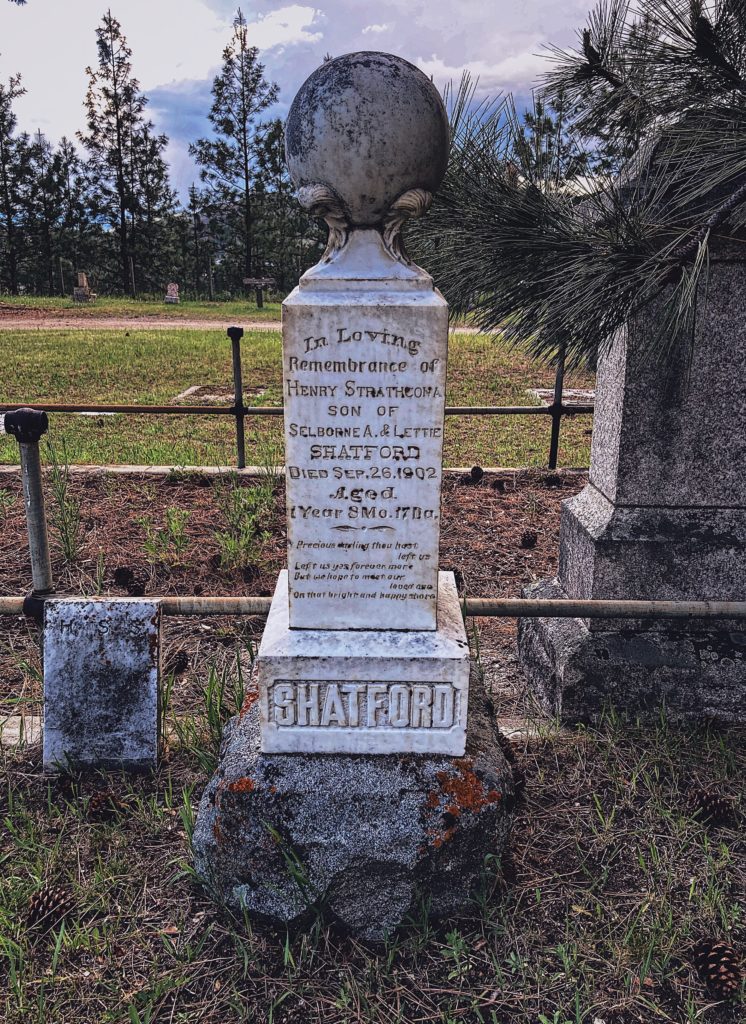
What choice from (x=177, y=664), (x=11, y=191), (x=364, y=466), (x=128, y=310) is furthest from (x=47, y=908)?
(x=11, y=191)

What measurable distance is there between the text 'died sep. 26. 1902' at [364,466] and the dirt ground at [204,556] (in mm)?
795

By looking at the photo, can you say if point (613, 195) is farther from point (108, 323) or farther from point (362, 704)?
point (108, 323)

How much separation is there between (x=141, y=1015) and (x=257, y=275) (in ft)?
95.9

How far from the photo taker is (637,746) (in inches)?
97.0

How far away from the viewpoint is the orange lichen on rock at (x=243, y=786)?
1.89 metres

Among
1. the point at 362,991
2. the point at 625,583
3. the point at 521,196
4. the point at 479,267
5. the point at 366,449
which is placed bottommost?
the point at 362,991

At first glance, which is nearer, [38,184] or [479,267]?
[479,267]

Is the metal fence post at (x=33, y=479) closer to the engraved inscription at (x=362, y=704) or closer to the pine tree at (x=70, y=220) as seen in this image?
the engraved inscription at (x=362, y=704)

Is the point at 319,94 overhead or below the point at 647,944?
overhead

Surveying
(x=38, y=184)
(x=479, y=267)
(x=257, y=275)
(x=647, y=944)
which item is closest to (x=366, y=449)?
(x=479, y=267)

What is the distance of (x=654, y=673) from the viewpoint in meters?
2.65

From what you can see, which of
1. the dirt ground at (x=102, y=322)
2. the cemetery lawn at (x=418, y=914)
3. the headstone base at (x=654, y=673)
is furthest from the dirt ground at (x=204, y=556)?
the dirt ground at (x=102, y=322)

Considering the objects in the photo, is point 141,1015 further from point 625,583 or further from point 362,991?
point 625,583

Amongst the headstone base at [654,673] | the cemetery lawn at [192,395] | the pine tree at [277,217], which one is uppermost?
the pine tree at [277,217]
